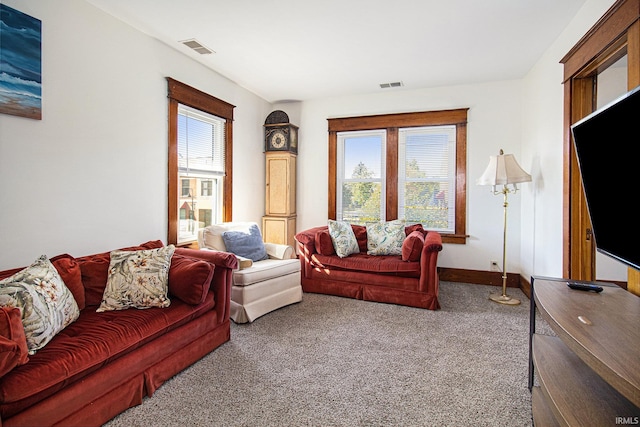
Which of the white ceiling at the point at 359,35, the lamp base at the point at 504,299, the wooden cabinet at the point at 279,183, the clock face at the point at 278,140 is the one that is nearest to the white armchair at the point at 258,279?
the wooden cabinet at the point at 279,183

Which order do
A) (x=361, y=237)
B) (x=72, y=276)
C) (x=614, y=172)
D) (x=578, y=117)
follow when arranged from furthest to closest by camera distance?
1. (x=361, y=237)
2. (x=578, y=117)
3. (x=72, y=276)
4. (x=614, y=172)

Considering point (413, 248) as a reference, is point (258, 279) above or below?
below

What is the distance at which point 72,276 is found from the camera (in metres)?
2.14

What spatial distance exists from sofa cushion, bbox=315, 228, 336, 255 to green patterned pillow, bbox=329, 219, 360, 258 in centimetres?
6

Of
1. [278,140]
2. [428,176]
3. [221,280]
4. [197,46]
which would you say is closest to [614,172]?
[221,280]

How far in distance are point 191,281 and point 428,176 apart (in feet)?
11.6

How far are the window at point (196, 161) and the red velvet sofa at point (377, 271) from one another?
1.19 m

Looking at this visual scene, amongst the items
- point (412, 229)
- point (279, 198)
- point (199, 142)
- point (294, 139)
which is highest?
point (294, 139)

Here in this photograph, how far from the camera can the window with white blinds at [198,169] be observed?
3.70 meters

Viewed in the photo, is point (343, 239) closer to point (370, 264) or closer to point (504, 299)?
point (370, 264)

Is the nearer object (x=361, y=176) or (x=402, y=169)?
(x=402, y=169)

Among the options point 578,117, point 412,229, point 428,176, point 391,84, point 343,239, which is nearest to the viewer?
point 578,117

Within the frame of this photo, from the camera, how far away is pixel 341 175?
516cm

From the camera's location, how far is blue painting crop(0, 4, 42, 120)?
2.16m
